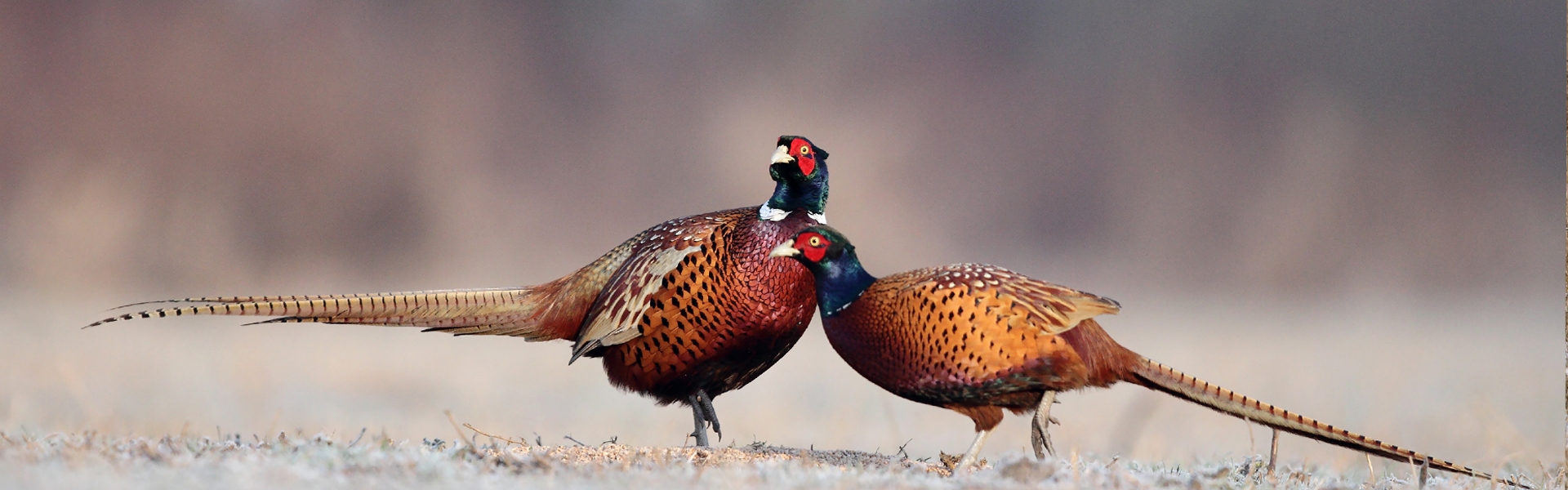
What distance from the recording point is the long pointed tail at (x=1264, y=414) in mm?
3758

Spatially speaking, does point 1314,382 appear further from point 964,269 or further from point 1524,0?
point 1524,0

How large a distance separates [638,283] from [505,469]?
1277mm

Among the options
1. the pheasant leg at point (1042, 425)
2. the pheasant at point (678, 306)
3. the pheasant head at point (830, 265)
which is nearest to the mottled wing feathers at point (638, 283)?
the pheasant at point (678, 306)

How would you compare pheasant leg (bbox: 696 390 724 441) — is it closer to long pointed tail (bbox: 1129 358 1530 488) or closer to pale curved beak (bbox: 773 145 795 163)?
pale curved beak (bbox: 773 145 795 163)

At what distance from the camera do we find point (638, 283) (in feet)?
14.5

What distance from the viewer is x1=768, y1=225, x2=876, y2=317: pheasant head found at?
4.03 m

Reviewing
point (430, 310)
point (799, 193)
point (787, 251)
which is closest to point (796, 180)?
point (799, 193)

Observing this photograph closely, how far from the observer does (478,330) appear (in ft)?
15.0

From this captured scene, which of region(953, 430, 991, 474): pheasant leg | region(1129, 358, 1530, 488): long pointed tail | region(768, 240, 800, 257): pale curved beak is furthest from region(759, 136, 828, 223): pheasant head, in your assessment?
region(1129, 358, 1530, 488): long pointed tail

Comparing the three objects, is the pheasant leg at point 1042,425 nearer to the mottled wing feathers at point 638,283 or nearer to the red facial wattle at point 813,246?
the red facial wattle at point 813,246

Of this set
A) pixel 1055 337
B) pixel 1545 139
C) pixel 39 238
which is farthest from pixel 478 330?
pixel 1545 139

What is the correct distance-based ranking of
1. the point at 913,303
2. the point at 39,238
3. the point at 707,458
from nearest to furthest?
the point at 707,458, the point at 913,303, the point at 39,238

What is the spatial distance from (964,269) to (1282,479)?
1.23m

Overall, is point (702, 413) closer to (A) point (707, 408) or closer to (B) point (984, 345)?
(A) point (707, 408)
